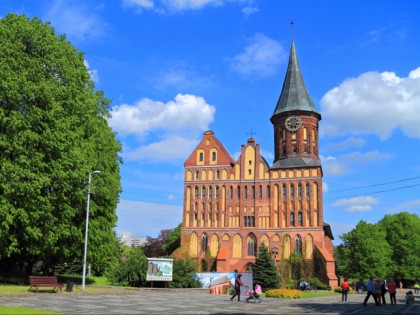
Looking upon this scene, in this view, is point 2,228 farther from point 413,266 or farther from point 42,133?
point 413,266

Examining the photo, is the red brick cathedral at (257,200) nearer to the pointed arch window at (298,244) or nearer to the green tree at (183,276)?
the pointed arch window at (298,244)

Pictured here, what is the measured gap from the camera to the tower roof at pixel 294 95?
65500 millimetres

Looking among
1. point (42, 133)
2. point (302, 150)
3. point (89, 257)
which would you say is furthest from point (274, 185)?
point (42, 133)

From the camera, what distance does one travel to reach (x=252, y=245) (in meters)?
60.0

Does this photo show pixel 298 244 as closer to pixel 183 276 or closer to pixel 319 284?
pixel 319 284

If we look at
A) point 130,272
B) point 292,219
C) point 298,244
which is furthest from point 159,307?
point 292,219

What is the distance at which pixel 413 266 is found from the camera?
2773 inches

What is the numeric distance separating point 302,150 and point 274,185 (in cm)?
687

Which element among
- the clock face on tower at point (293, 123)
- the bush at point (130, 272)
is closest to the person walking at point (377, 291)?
the bush at point (130, 272)

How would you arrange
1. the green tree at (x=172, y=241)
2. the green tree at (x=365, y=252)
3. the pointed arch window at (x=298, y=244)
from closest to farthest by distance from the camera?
the pointed arch window at (x=298, y=244) < the green tree at (x=365, y=252) < the green tree at (x=172, y=241)

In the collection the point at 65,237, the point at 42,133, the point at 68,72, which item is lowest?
the point at 65,237

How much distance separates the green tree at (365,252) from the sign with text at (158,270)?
40.8 m

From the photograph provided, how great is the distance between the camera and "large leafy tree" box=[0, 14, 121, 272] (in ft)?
84.1

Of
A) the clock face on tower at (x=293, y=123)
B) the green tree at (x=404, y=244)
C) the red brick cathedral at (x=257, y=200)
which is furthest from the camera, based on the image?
the green tree at (x=404, y=244)
